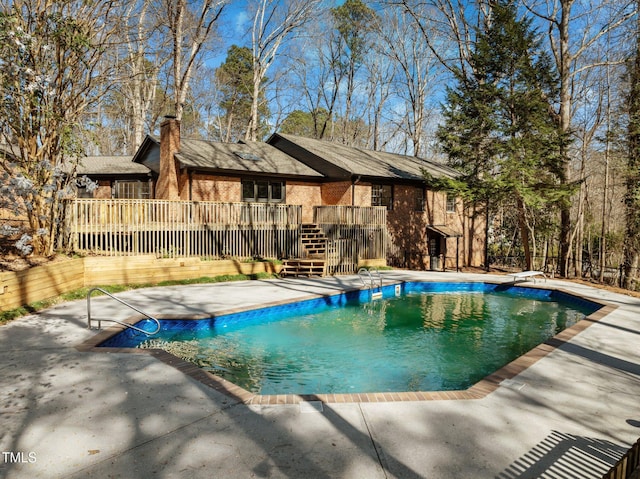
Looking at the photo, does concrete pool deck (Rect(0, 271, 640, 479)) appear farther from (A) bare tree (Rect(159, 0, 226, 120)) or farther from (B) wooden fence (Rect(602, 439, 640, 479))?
(A) bare tree (Rect(159, 0, 226, 120))

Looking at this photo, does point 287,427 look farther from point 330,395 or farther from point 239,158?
point 239,158

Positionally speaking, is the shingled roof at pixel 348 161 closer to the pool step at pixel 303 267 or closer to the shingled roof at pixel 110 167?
the pool step at pixel 303 267

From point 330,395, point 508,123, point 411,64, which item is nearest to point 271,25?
point 411,64

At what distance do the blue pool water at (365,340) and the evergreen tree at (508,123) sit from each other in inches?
216

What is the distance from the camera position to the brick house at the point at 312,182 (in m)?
16.7

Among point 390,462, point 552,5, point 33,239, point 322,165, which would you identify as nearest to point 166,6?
point 322,165

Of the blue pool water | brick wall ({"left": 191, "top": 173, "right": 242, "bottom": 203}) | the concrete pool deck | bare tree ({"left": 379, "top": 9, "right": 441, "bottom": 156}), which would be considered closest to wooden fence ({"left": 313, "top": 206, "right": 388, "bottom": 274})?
the blue pool water

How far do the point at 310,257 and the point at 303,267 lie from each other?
80cm

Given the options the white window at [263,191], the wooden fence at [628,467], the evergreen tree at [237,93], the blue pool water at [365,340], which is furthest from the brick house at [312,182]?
the wooden fence at [628,467]

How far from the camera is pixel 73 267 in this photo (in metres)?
→ 10.4

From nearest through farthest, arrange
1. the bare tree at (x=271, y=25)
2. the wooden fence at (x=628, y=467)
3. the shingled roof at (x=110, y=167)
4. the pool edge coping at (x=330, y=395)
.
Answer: the wooden fence at (x=628, y=467), the pool edge coping at (x=330, y=395), the shingled roof at (x=110, y=167), the bare tree at (x=271, y=25)

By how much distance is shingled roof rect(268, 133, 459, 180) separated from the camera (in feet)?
62.3

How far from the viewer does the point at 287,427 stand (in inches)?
153

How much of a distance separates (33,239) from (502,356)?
11595 mm
